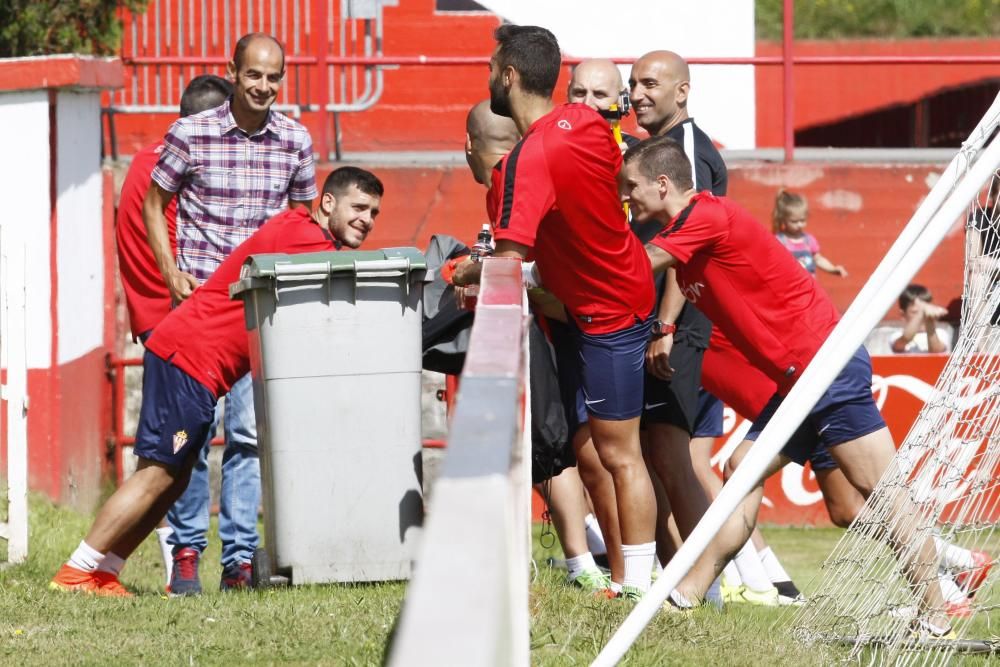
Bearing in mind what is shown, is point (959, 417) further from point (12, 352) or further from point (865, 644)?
point (12, 352)

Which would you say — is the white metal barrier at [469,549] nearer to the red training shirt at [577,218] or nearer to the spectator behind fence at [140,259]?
the red training shirt at [577,218]

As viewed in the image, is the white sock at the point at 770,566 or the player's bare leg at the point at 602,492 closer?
the player's bare leg at the point at 602,492

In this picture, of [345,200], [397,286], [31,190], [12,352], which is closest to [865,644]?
[397,286]

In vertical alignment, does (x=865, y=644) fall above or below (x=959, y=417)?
below

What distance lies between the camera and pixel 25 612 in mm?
5211

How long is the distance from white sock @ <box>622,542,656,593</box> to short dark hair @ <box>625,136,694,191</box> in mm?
1310

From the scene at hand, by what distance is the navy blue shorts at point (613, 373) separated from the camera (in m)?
5.41

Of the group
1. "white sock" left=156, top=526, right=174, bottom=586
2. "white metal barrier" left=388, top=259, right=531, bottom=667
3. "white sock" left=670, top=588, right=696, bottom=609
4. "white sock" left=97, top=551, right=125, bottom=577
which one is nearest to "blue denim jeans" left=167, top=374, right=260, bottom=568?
"white sock" left=156, top=526, right=174, bottom=586

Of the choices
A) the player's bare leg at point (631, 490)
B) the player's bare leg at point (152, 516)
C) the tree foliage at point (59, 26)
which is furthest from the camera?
the tree foliage at point (59, 26)

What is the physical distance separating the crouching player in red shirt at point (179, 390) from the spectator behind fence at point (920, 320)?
18.5 ft

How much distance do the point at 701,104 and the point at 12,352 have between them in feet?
26.4

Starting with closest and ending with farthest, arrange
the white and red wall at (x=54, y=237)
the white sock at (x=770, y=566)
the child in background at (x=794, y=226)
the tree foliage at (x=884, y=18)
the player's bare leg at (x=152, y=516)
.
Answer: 1. the player's bare leg at (x=152, y=516)
2. the white sock at (x=770, y=566)
3. the white and red wall at (x=54, y=237)
4. the child in background at (x=794, y=226)
5. the tree foliage at (x=884, y=18)

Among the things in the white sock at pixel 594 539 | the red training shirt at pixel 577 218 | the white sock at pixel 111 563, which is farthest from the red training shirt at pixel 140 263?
the white sock at pixel 594 539

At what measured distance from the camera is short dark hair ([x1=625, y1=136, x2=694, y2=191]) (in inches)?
223
